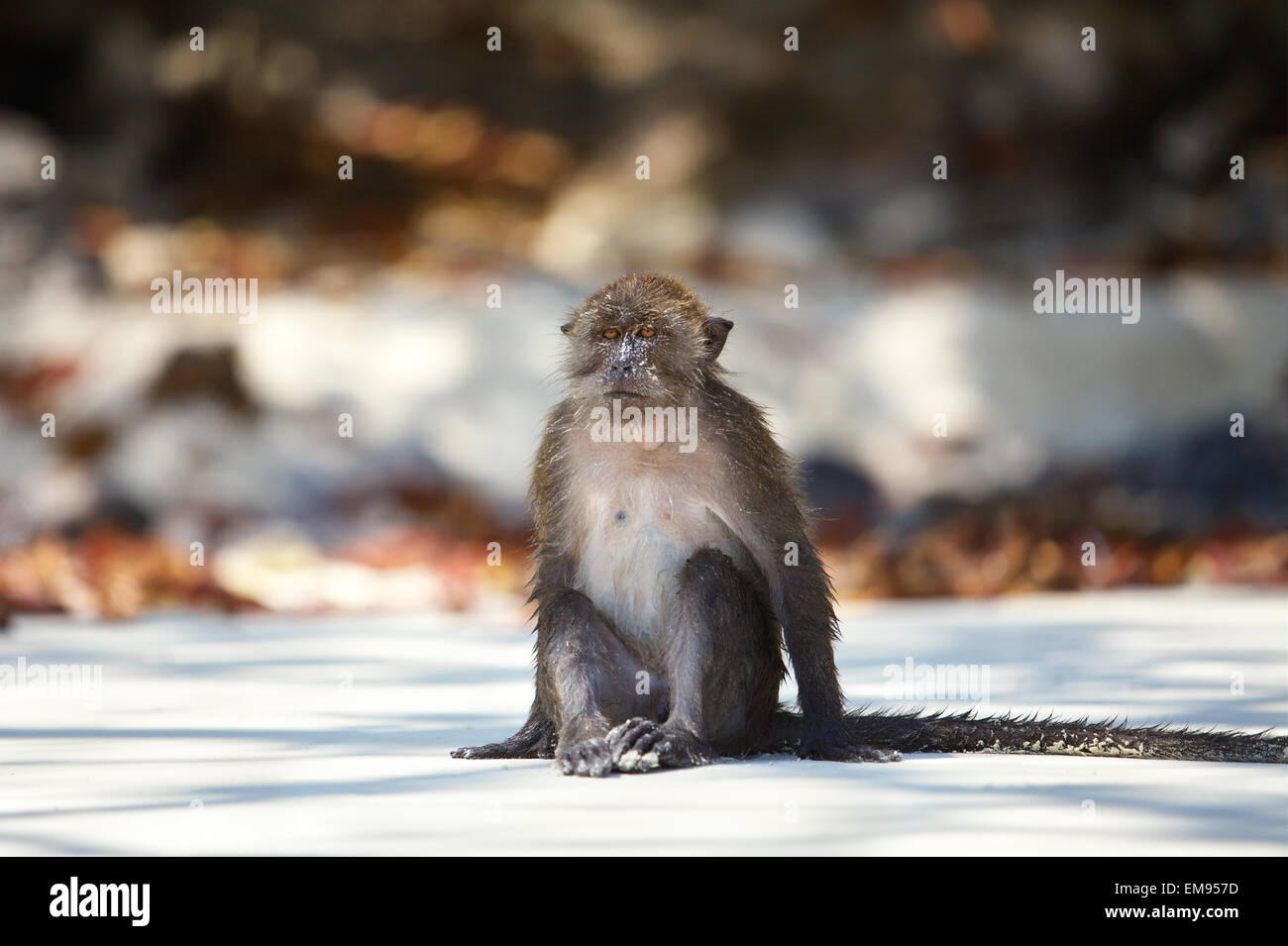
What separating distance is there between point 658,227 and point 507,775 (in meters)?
12.0

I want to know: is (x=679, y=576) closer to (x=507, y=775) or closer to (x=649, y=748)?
(x=649, y=748)

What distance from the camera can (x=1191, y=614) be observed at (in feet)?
32.1

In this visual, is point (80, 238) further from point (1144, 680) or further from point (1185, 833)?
point (1185, 833)

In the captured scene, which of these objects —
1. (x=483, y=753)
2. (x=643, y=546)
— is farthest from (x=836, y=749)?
(x=483, y=753)

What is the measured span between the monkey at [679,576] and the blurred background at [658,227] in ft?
29.6

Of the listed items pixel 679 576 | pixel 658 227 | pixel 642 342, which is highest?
pixel 658 227

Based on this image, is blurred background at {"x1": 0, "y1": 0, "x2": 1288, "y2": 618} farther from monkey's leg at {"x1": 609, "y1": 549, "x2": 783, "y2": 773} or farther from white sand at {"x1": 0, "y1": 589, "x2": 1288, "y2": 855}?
monkey's leg at {"x1": 609, "y1": 549, "x2": 783, "y2": 773}

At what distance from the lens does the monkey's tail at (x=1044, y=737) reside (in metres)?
4.79

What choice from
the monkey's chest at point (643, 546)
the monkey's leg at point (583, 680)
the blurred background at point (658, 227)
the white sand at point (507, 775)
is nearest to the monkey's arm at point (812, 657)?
the white sand at point (507, 775)

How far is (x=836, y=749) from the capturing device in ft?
15.5

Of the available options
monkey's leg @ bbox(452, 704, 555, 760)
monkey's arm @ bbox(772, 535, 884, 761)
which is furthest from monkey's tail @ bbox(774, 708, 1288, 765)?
monkey's leg @ bbox(452, 704, 555, 760)

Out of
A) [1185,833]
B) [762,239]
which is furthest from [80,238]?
[1185,833]

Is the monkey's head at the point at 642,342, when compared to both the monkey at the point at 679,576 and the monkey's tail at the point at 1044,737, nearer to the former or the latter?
the monkey at the point at 679,576

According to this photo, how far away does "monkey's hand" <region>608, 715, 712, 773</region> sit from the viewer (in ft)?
14.6
